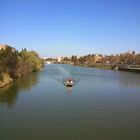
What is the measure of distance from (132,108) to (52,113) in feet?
23.0

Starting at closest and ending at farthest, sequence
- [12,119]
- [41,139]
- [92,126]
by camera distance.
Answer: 1. [41,139]
2. [92,126]
3. [12,119]

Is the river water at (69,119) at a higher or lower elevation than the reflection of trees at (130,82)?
higher

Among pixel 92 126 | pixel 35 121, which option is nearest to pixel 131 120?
pixel 92 126

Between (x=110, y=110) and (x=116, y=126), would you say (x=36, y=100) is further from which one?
(x=116, y=126)

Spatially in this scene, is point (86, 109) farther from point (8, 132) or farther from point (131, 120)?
point (8, 132)

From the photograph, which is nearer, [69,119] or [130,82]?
[69,119]

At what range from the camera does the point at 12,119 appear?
1908cm

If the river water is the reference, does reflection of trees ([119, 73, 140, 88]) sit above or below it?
below

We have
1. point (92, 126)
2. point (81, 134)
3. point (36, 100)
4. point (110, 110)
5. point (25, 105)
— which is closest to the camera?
point (81, 134)

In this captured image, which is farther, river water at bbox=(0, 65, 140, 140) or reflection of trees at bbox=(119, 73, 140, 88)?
reflection of trees at bbox=(119, 73, 140, 88)

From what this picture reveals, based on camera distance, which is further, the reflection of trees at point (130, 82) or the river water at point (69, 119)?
the reflection of trees at point (130, 82)

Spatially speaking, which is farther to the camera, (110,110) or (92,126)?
(110,110)

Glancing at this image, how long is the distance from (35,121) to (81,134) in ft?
13.0

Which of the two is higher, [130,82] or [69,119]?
[69,119]
